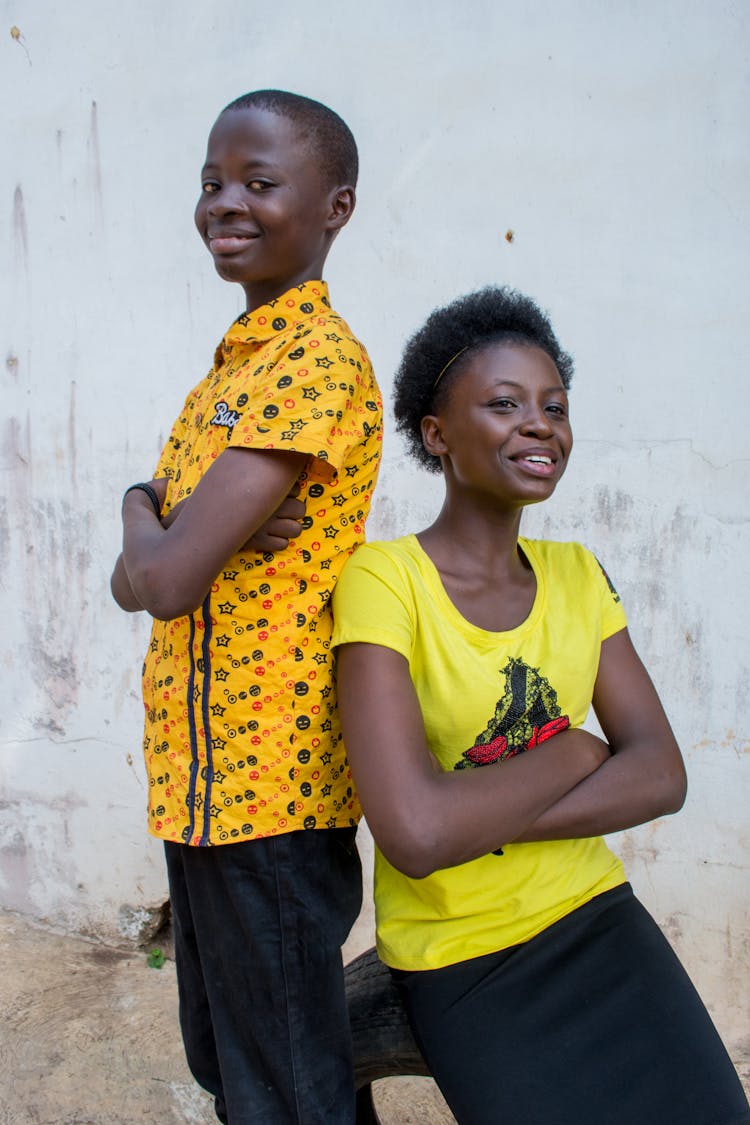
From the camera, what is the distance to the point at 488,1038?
1.56 meters

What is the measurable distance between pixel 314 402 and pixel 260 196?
1.14 feet

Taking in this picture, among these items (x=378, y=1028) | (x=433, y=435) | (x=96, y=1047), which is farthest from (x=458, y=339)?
(x=96, y=1047)

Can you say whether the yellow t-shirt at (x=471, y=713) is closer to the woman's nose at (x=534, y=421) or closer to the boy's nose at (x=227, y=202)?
the woman's nose at (x=534, y=421)

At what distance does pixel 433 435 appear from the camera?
5.96ft

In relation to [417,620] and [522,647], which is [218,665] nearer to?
[417,620]

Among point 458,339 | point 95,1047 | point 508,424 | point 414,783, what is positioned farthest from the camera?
point 95,1047

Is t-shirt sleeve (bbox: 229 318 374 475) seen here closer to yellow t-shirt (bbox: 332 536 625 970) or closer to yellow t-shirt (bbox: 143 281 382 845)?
yellow t-shirt (bbox: 143 281 382 845)

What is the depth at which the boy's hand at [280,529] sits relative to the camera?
1.56 m

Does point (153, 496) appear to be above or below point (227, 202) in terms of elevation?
below

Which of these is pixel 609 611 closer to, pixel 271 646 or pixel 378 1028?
pixel 271 646

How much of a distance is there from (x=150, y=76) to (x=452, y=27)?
0.95 meters

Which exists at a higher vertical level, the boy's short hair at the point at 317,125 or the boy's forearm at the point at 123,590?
the boy's short hair at the point at 317,125

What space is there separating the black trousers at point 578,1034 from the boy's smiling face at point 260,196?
1.16 m

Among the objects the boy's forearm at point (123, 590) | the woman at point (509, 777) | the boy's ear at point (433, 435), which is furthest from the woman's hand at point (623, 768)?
the boy's forearm at point (123, 590)
